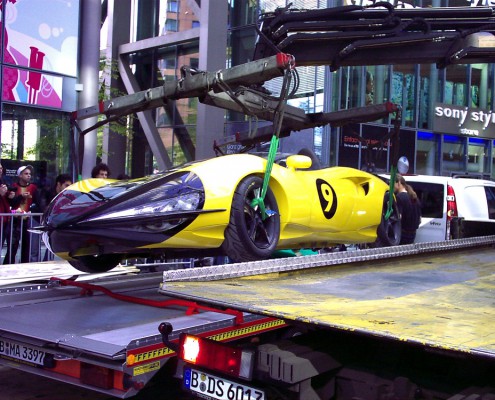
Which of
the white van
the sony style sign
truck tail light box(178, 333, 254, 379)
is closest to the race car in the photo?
truck tail light box(178, 333, 254, 379)

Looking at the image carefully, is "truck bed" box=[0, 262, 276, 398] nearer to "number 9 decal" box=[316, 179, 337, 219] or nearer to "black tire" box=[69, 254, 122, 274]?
"black tire" box=[69, 254, 122, 274]

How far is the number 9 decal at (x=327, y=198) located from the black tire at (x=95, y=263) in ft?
5.85

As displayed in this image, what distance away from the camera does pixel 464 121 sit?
77.4 feet

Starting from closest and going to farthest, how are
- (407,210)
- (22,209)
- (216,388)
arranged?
(216,388) → (22,209) → (407,210)

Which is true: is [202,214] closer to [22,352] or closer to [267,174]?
[267,174]

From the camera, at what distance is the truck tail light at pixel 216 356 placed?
2.72 m

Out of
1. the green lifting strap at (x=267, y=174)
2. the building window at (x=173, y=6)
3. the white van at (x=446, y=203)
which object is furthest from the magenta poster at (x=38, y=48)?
the green lifting strap at (x=267, y=174)

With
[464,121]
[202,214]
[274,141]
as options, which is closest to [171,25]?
[464,121]

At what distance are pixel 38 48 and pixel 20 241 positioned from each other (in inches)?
253

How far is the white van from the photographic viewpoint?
9.71 metres

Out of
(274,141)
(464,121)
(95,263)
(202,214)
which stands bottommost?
(95,263)

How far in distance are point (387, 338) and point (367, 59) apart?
13.2 feet

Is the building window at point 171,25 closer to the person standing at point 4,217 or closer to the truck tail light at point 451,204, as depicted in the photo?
the truck tail light at point 451,204

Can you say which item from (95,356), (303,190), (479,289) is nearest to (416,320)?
(479,289)
